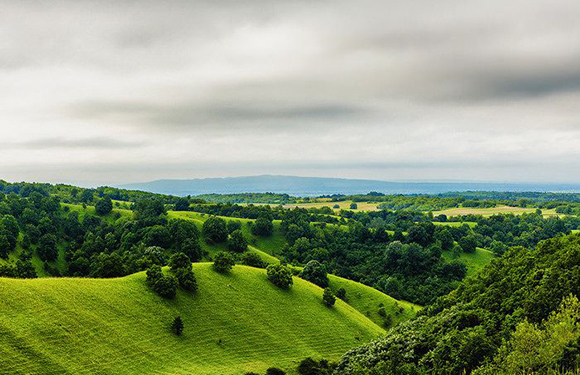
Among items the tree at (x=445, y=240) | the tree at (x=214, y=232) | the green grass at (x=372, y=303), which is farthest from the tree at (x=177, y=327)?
the tree at (x=445, y=240)

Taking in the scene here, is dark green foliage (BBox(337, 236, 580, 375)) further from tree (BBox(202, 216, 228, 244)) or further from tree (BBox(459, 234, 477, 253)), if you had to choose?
tree (BBox(459, 234, 477, 253))

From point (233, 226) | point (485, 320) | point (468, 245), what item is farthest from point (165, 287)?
point (468, 245)

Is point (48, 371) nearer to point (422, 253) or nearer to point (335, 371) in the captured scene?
point (335, 371)

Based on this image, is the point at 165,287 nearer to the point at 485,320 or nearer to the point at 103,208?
the point at 485,320

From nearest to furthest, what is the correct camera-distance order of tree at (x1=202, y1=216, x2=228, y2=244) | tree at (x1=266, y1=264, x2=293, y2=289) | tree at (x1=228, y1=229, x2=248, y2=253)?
1. tree at (x1=266, y1=264, x2=293, y2=289)
2. tree at (x1=228, y1=229, x2=248, y2=253)
3. tree at (x1=202, y1=216, x2=228, y2=244)

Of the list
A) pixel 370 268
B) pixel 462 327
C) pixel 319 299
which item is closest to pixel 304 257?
pixel 370 268

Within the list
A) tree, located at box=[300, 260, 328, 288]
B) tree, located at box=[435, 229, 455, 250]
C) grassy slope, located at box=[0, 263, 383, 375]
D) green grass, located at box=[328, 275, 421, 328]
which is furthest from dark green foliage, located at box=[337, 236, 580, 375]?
tree, located at box=[435, 229, 455, 250]

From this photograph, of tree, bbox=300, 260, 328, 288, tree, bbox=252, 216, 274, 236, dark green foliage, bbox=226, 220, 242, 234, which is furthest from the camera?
tree, bbox=252, 216, 274, 236
